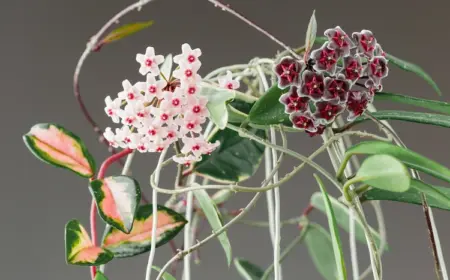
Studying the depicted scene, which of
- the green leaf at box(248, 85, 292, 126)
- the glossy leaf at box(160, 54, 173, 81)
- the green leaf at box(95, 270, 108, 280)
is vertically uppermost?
the glossy leaf at box(160, 54, 173, 81)

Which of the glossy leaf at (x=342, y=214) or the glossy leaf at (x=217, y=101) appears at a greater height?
the glossy leaf at (x=217, y=101)

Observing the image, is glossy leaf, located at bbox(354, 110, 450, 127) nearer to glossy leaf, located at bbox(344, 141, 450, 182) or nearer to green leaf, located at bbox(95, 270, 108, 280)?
glossy leaf, located at bbox(344, 141, 450, 182)

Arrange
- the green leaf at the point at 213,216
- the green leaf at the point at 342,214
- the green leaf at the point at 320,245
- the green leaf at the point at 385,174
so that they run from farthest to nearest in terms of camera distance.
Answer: the green leaf at the point at 320,245 → the green leaf at the point at 342,214 → the green leaf at the point at 213,216 → the green leaf at the point at 385,174

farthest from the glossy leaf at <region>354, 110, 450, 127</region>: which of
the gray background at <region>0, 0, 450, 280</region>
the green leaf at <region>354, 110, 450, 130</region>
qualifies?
the gray background at <region>0, 0, 450, 280</region>

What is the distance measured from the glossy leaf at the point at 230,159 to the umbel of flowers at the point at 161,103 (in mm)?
148

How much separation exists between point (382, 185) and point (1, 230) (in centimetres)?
107

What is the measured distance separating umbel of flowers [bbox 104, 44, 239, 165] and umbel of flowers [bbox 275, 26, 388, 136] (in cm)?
10

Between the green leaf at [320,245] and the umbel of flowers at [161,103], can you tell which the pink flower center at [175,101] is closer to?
the umbel of flowers at [161,103]

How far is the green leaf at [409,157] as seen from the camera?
54 centimetres

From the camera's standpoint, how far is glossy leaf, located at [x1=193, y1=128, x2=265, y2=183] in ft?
2.64

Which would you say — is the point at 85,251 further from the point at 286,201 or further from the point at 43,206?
the point at 286,201

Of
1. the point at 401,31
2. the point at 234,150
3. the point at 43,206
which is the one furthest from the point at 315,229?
the point at 401,31

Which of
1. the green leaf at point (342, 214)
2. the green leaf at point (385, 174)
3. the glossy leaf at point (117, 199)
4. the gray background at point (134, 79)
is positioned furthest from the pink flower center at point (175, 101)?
the gray background at point (134, 79)

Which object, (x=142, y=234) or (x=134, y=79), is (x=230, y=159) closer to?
(x=142, y=234)
